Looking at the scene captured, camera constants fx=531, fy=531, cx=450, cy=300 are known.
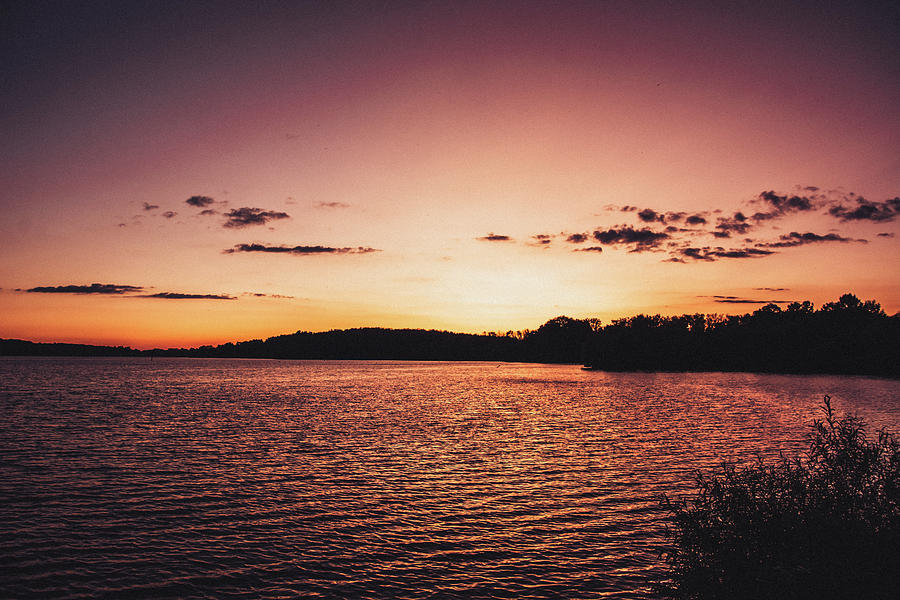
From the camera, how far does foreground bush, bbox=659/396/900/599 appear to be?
12180 mm

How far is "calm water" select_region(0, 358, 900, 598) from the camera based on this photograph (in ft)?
65.2

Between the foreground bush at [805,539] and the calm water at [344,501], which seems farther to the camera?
the calm water at [344,501]

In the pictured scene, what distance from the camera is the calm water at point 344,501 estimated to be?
19.9 metres

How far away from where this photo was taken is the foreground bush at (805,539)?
12180 mm

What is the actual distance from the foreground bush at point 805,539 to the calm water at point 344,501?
5.02 metres

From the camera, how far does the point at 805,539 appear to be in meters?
14.1

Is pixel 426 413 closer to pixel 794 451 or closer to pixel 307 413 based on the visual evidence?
pixel 307 413

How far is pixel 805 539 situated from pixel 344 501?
22.5 metres

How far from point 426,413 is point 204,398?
45.3 metres

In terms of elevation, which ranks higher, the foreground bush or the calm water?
the foreground bush

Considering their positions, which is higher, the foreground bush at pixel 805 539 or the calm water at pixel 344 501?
the foreground bush at pixel 805 539

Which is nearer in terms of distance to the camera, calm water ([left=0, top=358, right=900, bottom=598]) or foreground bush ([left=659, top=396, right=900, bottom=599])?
foreground bush ([left=659, top=396, right=900, bottom=599])

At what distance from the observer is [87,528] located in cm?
2477

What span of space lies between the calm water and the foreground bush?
5022mm
